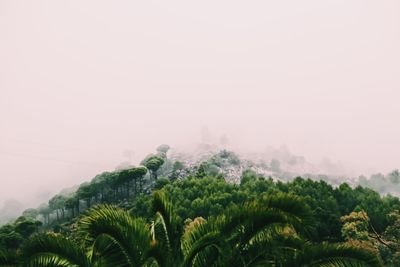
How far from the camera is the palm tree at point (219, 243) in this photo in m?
7.63

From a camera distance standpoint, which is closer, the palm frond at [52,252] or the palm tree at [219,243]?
the palm frond at [52,252]

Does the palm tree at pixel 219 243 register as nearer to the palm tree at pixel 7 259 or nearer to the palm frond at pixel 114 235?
the palm frond at pixel 114 235

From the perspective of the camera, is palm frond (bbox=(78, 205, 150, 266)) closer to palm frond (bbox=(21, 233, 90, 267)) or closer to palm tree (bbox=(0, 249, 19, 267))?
palm frond (bbox=(21, 233, 90, 267))

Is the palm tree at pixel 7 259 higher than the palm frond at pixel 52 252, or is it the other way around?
the palm frond at pixel 52 252

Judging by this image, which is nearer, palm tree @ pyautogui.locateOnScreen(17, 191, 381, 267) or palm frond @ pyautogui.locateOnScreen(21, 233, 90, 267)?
palm frond @ pyautogui.locateOnScreen(21, 233, 90, 267)

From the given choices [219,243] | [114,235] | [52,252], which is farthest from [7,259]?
[219,243]

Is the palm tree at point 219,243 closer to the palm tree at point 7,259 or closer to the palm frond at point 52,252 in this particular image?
the palm frond at point 52,252

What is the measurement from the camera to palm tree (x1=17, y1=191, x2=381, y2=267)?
763cm

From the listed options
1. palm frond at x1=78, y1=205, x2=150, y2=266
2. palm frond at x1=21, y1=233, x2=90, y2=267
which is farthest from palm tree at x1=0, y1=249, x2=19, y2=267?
palm frond at x1=78, y1=205, x2=150, y2=266

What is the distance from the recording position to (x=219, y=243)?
790cm

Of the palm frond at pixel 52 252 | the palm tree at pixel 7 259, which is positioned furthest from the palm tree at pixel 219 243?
the palm tree at pixel 7 259

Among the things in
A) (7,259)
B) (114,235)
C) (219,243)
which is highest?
(114,235)

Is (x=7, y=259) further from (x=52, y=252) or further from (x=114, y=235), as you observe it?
(x=114, y=235)

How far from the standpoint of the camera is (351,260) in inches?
298
